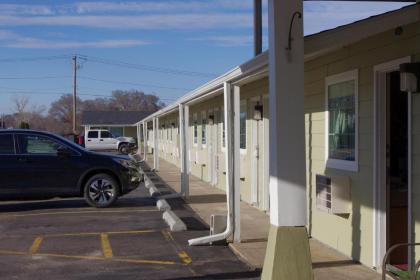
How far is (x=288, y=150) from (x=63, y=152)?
8.41 m

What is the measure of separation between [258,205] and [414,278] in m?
8.38

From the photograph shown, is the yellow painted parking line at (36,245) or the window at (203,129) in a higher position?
the window at (203,129)

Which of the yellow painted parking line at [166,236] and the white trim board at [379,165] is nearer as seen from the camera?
the white trim board at [379,165]

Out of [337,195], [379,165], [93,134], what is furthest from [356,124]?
[93,134]

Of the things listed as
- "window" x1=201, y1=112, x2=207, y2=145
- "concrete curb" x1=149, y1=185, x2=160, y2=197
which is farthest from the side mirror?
Result: "window" x1=201, y1=112, x2=207, y2=145

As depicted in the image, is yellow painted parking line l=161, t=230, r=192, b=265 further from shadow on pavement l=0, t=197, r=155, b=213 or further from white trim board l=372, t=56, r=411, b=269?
shadow on pavement l=0, t=197, r=155, b=213

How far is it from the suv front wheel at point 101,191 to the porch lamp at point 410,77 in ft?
27.7

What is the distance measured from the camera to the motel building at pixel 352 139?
5.36m

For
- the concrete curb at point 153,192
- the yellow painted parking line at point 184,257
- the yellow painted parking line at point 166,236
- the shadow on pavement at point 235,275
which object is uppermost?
the concrete curb at point 153,192

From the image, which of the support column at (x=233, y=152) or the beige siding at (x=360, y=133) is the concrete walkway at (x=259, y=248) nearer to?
the beige siding at (x=360, y=133)

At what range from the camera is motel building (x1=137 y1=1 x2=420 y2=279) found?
17.6ft

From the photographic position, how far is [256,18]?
35.8ft

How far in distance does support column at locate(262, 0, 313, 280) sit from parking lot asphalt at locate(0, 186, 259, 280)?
1778 millimetres

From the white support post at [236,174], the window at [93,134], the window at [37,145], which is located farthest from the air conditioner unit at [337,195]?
the window at [93,134]
